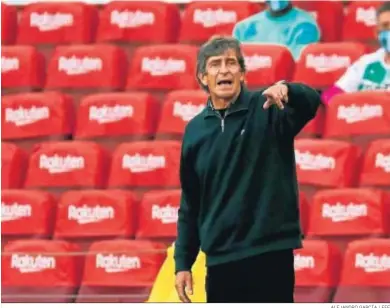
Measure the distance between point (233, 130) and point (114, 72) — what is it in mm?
3229

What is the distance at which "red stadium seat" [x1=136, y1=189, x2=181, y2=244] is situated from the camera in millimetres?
5684

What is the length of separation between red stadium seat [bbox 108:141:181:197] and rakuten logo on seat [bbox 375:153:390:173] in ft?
2.95

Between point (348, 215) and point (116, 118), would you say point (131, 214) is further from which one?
point (348, 215)

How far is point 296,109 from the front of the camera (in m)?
3.35

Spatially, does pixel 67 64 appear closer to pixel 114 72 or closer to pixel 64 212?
pixel 114 72

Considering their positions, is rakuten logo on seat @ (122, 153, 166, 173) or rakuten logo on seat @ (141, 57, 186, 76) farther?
rakuten logo on seat @ (141, 57, 186, 76)

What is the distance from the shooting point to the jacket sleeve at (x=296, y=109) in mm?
3314

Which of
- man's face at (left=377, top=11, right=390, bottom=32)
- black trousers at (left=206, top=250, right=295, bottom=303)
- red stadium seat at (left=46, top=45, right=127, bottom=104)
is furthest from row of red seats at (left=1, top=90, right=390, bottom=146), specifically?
black trousers at (left=206, top=250, right=295, bottom=303)

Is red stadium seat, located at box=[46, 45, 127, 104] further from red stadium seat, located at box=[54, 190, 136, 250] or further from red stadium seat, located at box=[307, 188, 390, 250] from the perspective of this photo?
red stadium seat, located at box=[307, 188, 390, 250]

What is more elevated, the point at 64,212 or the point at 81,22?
the point at 81,22

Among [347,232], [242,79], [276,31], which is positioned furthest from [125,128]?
[242,79]

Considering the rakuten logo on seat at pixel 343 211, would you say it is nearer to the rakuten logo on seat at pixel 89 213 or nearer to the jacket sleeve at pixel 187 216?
the rakuten logo on seat at pixel 89 213

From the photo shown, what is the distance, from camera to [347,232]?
5398 mm

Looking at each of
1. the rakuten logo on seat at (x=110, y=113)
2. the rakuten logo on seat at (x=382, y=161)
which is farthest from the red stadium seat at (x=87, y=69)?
the rakuten logo on seat at (x=382, y=161)
